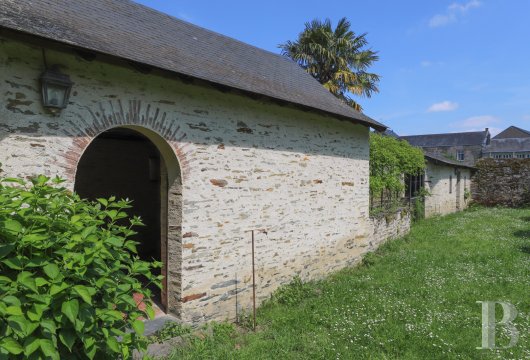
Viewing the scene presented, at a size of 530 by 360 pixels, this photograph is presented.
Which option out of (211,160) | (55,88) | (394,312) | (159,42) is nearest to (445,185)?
(394,312)

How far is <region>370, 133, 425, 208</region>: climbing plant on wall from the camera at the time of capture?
36.6ft

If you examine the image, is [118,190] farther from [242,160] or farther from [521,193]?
[521,193]

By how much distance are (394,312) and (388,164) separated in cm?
748

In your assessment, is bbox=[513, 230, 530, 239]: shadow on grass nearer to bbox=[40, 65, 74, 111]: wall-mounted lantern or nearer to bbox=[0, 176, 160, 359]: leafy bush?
bbox=[0, 176, 160, 359]: leafy bush

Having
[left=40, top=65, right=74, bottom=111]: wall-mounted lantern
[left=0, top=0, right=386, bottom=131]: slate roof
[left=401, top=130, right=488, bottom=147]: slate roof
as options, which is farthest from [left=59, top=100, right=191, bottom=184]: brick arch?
[left=401, top=130, right=488, bottom=147]: slate roof

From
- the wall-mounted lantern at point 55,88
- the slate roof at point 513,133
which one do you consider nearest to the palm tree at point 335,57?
the wall-mounted lantern at point 55,88

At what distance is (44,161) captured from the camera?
346cm

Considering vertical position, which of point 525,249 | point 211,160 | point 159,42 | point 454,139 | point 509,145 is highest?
point 454,139

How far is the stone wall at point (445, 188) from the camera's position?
1633cm

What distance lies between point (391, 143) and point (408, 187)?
3318mm

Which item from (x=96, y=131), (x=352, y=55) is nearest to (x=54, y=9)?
(x=96, y=131)

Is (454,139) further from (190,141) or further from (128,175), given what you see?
(190,141)

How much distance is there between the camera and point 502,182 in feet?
68.2

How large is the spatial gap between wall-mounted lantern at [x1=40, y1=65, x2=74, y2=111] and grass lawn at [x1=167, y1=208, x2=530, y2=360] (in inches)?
122
